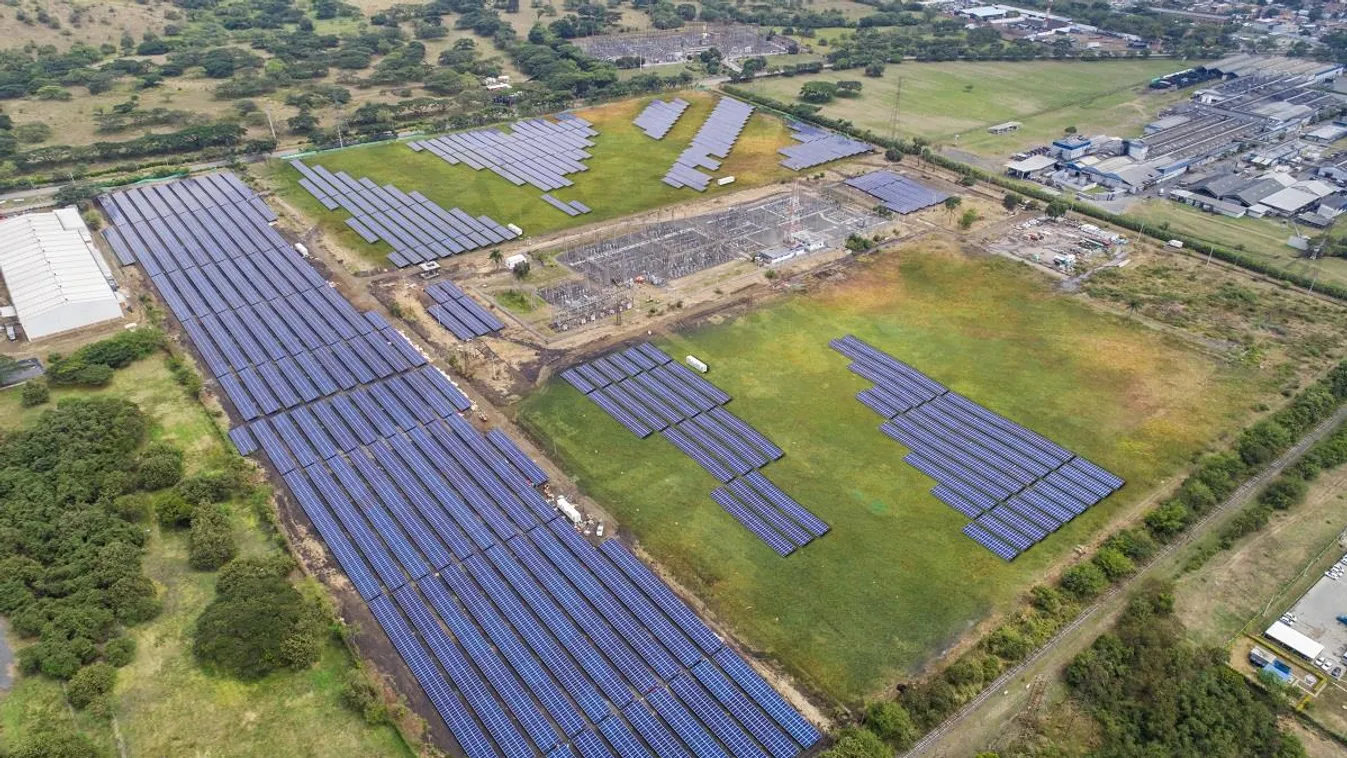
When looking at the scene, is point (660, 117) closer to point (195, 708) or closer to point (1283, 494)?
point (1283, 494)

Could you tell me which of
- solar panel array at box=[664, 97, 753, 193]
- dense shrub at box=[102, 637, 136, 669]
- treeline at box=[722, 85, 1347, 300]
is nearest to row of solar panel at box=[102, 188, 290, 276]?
solar panel array at box=[664, 97, 753, 193]

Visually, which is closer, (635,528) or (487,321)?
(635,528)

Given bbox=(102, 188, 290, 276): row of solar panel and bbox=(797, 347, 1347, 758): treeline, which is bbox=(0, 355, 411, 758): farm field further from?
bbox=(102, 188, 290, 276): row of solar panel

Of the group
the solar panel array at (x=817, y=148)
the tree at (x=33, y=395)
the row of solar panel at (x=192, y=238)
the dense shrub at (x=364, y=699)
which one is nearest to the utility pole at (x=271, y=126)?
the row of solar panel at (x=192, y=238)

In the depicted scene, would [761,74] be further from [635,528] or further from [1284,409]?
[635,528]

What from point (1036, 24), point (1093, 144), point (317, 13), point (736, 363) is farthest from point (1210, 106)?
point (317, 13)

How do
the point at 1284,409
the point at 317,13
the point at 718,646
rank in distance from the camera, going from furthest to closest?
1. the point at 317,13
2. the point at 1284,409
3. the point at 718,646
